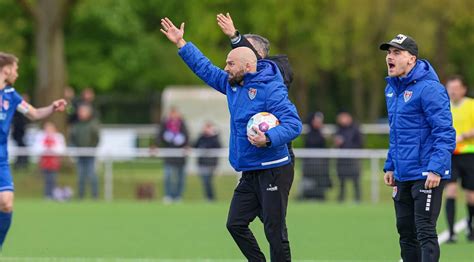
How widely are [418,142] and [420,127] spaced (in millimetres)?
125

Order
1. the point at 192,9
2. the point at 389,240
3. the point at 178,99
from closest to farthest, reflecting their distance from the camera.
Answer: the point at 389,240
the point at 178,99
the point at 192,9

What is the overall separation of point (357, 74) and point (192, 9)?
39.7ft

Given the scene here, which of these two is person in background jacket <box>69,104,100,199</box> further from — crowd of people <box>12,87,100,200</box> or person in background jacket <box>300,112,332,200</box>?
person in background jacket <box>300,112,332,200</box>

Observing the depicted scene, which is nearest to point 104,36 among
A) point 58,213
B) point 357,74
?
point 357,74

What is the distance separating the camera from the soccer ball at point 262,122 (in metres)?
9.27

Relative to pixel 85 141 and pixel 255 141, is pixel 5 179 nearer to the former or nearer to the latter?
pixel 255 141

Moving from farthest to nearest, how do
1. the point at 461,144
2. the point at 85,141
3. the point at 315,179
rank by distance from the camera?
1. the point at 85,141
2. the point at 315,179
3. the point at 461,144

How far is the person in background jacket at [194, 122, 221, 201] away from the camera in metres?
23.1

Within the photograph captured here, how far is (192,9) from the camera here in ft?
120

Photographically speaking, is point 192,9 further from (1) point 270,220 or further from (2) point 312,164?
(1) point 270,220

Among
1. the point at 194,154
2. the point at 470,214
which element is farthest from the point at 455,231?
the point at 194,154

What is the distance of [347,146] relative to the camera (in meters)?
23.0

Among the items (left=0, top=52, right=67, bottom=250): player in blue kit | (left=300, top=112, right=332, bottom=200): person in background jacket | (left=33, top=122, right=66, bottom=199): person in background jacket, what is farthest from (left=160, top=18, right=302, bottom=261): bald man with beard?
(left=33, top=122, right=66, bottom=199): person in background jacket

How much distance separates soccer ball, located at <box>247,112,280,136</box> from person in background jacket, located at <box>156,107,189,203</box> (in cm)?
1373
